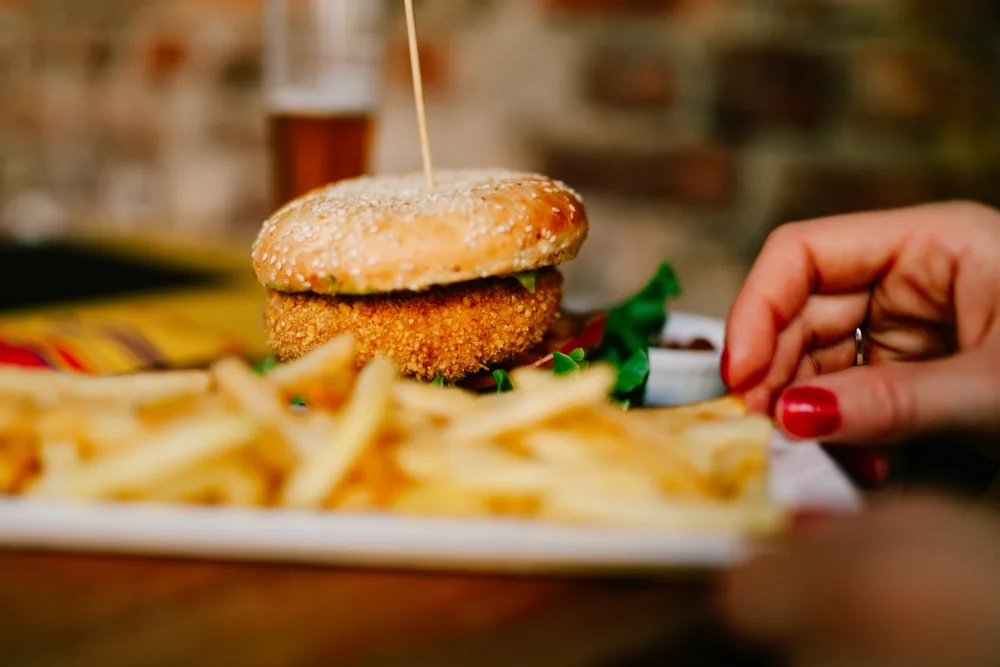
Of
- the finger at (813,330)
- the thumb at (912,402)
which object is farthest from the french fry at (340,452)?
the finger at (813,330)

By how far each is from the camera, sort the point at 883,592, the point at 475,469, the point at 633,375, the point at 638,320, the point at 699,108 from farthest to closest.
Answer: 1. the point at 699,108
2. the point at 638,320
3. the point at 633,375
4. the point at 475,469
5. the point at 883,592

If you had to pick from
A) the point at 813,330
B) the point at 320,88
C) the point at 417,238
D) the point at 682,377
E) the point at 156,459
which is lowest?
the point at 682,377

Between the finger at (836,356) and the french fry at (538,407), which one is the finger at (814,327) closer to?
the finger at (836,356)

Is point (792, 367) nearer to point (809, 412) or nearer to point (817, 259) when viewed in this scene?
point (817, 259)

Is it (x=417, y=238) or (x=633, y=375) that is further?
(x=633, y=375)

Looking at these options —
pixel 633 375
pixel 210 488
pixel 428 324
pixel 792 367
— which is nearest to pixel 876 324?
pixel 792 367

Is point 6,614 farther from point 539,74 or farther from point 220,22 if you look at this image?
point 220,22

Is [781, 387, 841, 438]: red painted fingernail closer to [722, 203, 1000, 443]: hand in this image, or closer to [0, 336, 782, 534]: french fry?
[722, 203, 1000, 443]: hand
